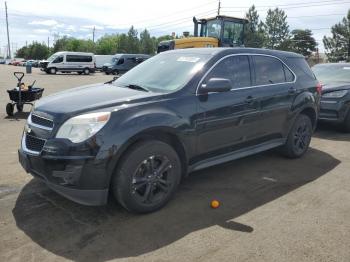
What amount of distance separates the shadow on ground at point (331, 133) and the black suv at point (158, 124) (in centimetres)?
267

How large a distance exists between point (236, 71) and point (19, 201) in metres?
3.15

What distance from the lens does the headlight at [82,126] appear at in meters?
3.68

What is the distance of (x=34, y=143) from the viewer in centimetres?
399

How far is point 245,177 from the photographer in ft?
17.6

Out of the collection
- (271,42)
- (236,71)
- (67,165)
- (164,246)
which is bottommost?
(164,246)

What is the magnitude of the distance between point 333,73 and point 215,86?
6248 millimetres

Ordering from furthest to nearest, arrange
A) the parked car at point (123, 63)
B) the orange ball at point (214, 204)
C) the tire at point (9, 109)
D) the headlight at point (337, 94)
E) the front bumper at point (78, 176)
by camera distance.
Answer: the parked car at point (123, 63)
the tire at point (9, 109)
the headlight at point (337, 94)
the orange ball at point (214, 204)
the front bumper at point (78, 176)

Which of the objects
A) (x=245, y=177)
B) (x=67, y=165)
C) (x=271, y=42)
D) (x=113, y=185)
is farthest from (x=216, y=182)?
(x=271, y=42)

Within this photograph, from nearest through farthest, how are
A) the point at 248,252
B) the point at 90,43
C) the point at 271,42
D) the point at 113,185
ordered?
the point at 248,252
the point at 113,185
the point at 271,42
the point at 90,43

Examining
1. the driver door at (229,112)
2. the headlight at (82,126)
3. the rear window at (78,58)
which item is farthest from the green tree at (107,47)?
the headlight at (82,126)

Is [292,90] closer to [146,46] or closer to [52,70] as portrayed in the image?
[52,70]

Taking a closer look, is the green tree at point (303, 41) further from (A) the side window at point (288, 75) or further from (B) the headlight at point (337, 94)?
(A) the side window at point (288, 75)

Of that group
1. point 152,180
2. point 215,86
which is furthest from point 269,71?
point 152,180

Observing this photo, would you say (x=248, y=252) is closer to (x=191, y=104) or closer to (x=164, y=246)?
(x=164, y=246)
